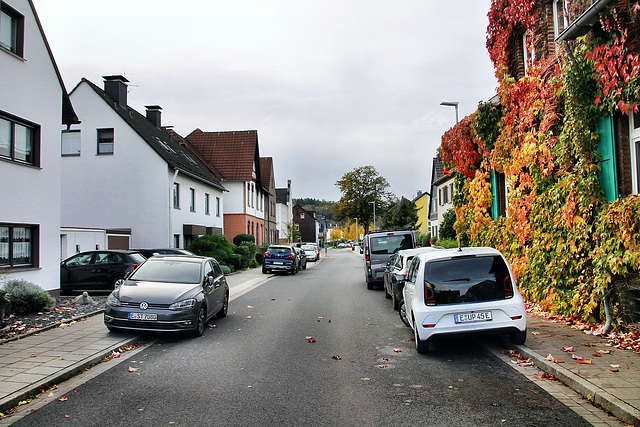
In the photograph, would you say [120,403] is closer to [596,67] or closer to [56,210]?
[596,67]

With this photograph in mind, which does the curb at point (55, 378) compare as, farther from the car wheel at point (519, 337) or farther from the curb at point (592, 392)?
the car wheel at point (519, 337)

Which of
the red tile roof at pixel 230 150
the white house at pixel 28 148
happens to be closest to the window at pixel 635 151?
the white house at pixel 28 148

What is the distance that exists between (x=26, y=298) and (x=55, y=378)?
540 centimetres

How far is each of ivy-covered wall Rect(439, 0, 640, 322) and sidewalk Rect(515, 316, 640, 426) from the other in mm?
1160

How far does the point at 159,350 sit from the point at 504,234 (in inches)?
373

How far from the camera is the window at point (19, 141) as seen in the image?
12789 millimetres

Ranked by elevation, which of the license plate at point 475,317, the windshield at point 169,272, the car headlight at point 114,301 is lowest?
the license plate at point 475,317

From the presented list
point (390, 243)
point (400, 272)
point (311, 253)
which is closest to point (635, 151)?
point (400, 272)

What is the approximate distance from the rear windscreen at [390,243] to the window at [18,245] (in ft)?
34.7

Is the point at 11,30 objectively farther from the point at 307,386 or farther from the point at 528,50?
the point at 528,50

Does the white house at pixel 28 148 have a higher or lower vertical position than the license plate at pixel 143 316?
higher

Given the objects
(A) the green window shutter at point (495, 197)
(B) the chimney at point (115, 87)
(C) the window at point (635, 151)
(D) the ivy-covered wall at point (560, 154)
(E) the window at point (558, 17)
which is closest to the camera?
(D) the ivy-covered wall at point (560, 154)

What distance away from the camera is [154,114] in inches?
1352

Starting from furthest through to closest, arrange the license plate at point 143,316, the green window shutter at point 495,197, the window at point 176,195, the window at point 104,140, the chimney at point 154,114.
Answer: the chimney at point 154,114 < the window at point 176,195 < the window at point 104,140 < the green window shutter at point 495,197 < the license plate at point 143,316
